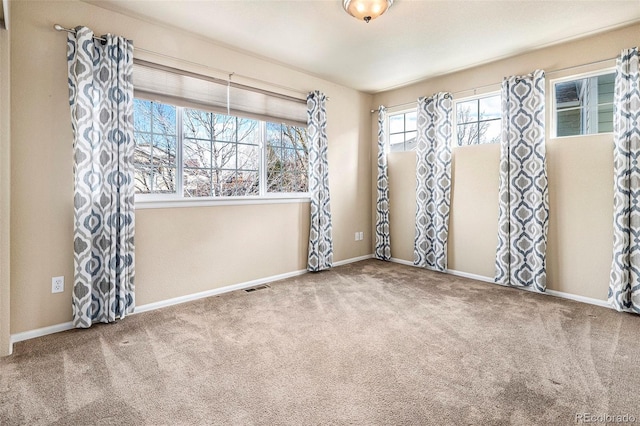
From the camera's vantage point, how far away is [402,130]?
16.0ft

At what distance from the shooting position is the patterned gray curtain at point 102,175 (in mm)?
2498

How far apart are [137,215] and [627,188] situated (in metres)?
4.49

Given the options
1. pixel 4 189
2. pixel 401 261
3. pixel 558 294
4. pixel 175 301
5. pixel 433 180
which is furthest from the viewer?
pixel 401 261

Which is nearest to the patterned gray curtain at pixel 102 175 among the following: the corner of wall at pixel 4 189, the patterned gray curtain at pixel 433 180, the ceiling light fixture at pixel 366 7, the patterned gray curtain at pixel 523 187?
the corner of wall at pixel 4 189

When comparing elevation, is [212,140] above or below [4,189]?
above

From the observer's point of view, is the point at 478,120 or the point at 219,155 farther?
the point at 478,120

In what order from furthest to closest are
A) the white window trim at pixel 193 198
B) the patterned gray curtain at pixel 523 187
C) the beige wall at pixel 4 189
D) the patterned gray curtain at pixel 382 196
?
the patterned gray curtain at pixel 382 196 → the patterned gray curtain at pixel 523 187 → the white window trim at pixel 193 198 → the beige wall at pixel 4 189

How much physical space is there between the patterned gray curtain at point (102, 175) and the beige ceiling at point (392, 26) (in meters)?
0.50

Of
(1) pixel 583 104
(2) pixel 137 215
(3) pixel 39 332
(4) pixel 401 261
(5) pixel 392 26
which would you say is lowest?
(3) pixel 39 332

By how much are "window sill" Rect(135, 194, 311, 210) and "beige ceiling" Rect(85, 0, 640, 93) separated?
1630 mm

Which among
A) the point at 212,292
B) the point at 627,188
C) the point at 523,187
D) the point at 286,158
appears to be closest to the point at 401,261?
the point at 523,187

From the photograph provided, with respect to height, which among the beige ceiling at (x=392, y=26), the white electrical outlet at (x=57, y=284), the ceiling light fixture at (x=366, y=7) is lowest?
the white electrical outlet at (x=57, y=284)

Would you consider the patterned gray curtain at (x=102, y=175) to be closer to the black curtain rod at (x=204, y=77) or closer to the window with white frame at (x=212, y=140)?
the black curtain rod at (x=204, y=77)

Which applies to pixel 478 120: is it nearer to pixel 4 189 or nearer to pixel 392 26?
pixel 392 26
